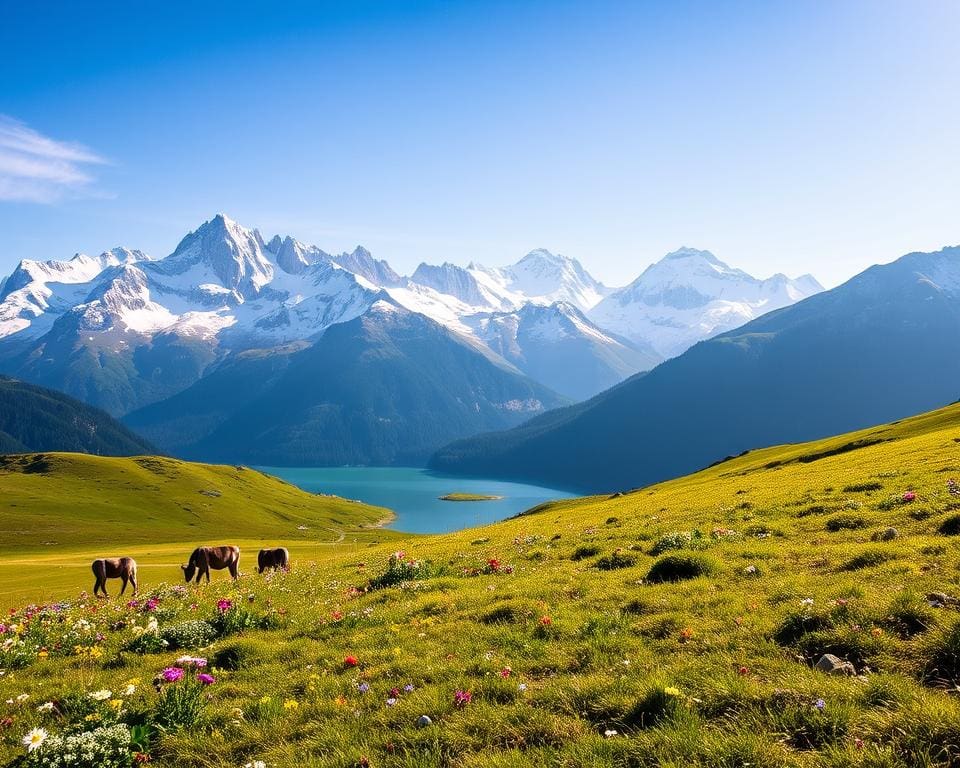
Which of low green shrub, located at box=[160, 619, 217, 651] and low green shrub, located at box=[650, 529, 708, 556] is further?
low green shrub, located at box=[650, 529, 708, 556]

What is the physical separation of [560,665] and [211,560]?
1147 inches

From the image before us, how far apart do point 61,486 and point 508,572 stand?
22416 centimetres

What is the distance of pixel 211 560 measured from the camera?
108 ft

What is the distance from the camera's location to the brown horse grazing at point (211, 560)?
32.2 m

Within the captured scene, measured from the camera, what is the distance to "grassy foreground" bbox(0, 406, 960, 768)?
6.96 meters

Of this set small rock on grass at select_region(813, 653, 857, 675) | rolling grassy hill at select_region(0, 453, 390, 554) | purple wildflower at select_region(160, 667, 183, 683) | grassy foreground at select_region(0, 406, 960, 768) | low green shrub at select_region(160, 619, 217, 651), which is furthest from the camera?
rolling grassy hill at select_region(0, 453, 390, 554)

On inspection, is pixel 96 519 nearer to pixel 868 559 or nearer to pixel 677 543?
pixel 677 543

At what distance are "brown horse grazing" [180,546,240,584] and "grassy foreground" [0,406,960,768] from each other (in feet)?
49.6

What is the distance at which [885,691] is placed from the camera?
282 inches

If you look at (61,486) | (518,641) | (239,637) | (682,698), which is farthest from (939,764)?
(61,486)

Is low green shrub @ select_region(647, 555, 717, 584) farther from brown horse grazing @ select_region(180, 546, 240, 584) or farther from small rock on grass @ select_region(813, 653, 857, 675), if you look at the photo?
brown horse grazing @ select_region(180, 546, 240, 584)

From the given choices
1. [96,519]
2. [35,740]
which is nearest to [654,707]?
[35,740]

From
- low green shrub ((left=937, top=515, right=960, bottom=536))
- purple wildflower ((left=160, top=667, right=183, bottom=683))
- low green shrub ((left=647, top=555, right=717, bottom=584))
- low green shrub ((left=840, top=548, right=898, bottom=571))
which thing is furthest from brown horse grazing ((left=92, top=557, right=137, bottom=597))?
low green shrub ((left=937, top=515, right=960, bottom=536))

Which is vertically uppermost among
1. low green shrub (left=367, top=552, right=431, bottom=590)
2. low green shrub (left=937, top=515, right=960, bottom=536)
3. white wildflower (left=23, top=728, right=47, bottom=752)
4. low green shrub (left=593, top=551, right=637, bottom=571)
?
white wildflower (left=23, top=728, right=47, bottom=752)
